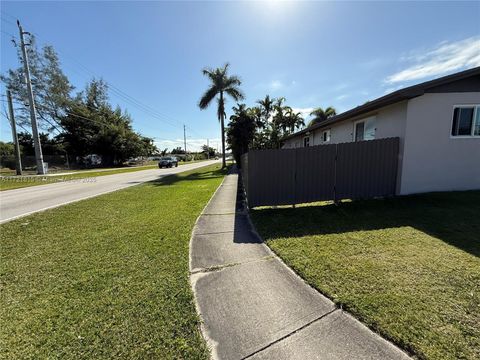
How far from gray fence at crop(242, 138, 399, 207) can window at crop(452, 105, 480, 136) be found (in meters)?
2.23

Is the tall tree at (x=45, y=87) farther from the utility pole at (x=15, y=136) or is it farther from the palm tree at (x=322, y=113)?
the palm tree at (x=322, y=113)

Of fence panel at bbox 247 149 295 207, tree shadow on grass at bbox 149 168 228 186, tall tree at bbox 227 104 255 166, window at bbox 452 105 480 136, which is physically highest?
tall tree at bbox 227 104 255 166

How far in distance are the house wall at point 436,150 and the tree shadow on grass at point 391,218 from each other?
1.49 ft

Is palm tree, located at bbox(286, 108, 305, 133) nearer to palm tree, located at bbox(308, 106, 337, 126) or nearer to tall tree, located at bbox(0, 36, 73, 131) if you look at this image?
palm tree, located at bbox(308, 106, 337, 126)

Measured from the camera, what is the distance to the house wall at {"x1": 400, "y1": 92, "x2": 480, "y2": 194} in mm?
7367

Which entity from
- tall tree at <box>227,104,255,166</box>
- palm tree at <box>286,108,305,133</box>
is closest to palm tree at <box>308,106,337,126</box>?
palm tree at <box>286,108,305,133</box>

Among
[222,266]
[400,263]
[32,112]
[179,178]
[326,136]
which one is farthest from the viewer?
[32,112]

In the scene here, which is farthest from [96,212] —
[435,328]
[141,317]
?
[435,328]

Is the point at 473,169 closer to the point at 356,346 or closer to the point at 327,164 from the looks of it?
the point at 327,164

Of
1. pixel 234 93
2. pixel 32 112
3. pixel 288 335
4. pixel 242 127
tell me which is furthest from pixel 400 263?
pixel 32 112

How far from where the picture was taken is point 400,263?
354 cm

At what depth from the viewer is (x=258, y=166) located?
6.96m

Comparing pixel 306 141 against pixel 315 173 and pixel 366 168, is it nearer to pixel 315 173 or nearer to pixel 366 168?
pixel 366 168

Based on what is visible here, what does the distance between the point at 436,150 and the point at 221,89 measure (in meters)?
20.8
